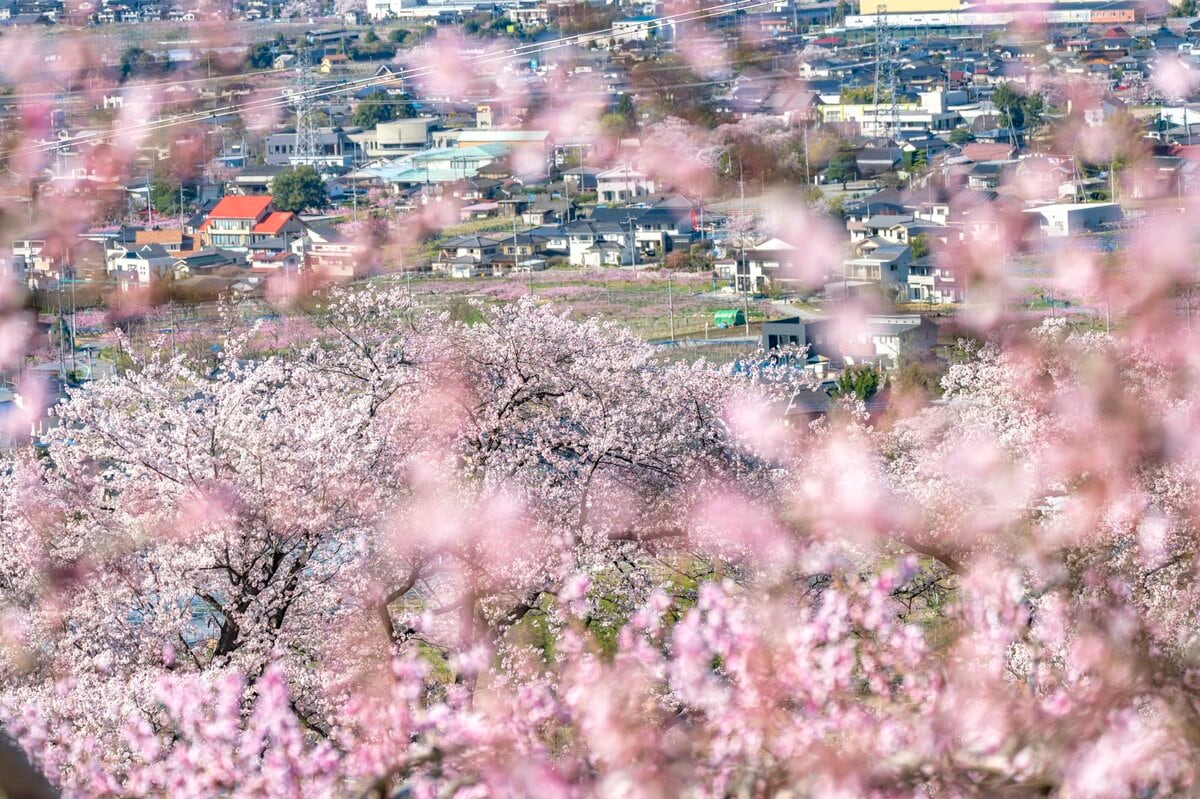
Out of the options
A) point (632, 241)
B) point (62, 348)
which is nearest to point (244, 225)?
point (632, 241)

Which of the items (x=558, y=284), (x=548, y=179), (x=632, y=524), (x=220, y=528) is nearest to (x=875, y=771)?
(x=220, y=528)

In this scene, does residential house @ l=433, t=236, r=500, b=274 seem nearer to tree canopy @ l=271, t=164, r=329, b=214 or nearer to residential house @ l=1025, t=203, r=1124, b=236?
tree canopy @ l=271, t=164, r=329, b=214

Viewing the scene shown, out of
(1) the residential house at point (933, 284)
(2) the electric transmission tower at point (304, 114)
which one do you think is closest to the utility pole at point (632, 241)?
(1) the residential house at point (933, 284)

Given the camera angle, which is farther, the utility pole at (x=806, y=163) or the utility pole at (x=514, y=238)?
the utility pole at (x=806, y=163)

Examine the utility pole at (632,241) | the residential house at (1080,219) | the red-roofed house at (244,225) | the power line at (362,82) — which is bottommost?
the utility pole at (632,241)

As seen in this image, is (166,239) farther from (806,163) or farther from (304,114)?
(806,163)

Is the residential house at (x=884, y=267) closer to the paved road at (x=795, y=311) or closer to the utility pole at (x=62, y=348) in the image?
the paved road at (x=795, y=311)

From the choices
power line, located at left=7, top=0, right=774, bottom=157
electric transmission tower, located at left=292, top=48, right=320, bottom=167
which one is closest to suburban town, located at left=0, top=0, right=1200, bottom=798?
power line, located at left=7, top=0, right=774, bottom=157
